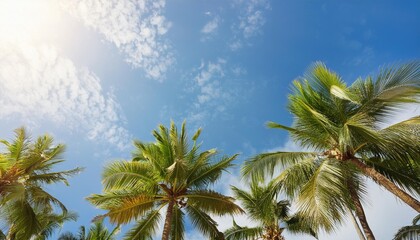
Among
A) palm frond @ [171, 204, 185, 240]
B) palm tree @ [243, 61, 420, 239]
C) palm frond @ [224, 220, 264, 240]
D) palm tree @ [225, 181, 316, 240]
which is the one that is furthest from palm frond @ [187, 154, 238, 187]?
palm frond @ [224, 220, 264, 240]

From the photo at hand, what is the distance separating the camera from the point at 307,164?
35.7ft

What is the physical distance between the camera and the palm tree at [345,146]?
934cm

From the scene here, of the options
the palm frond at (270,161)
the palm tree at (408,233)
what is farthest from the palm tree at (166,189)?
the palm tree at (408,233)

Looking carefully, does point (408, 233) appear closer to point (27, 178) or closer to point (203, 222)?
point (203, 222)

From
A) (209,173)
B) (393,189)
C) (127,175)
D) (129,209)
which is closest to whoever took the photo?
(393,189)

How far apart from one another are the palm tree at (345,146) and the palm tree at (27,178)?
781 centimetres

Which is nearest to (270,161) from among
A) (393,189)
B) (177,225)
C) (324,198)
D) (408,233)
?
(324,198)

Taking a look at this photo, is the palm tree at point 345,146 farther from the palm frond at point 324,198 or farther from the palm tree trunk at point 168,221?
the palm tree trunk at point 168,221

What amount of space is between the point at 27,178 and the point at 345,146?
1089 cm

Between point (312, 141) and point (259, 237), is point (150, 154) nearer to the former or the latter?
point (312, 141)

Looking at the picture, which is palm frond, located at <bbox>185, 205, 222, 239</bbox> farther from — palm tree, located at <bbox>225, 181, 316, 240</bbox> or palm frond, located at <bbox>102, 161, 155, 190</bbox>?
palm tree, located at <bbox>225, 181, 316, 240</bbox>

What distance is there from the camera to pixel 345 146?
9.20 meters

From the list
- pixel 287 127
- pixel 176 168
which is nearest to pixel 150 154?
pixel 176 168

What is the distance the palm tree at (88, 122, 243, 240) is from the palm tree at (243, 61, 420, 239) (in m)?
Result: 2.99
